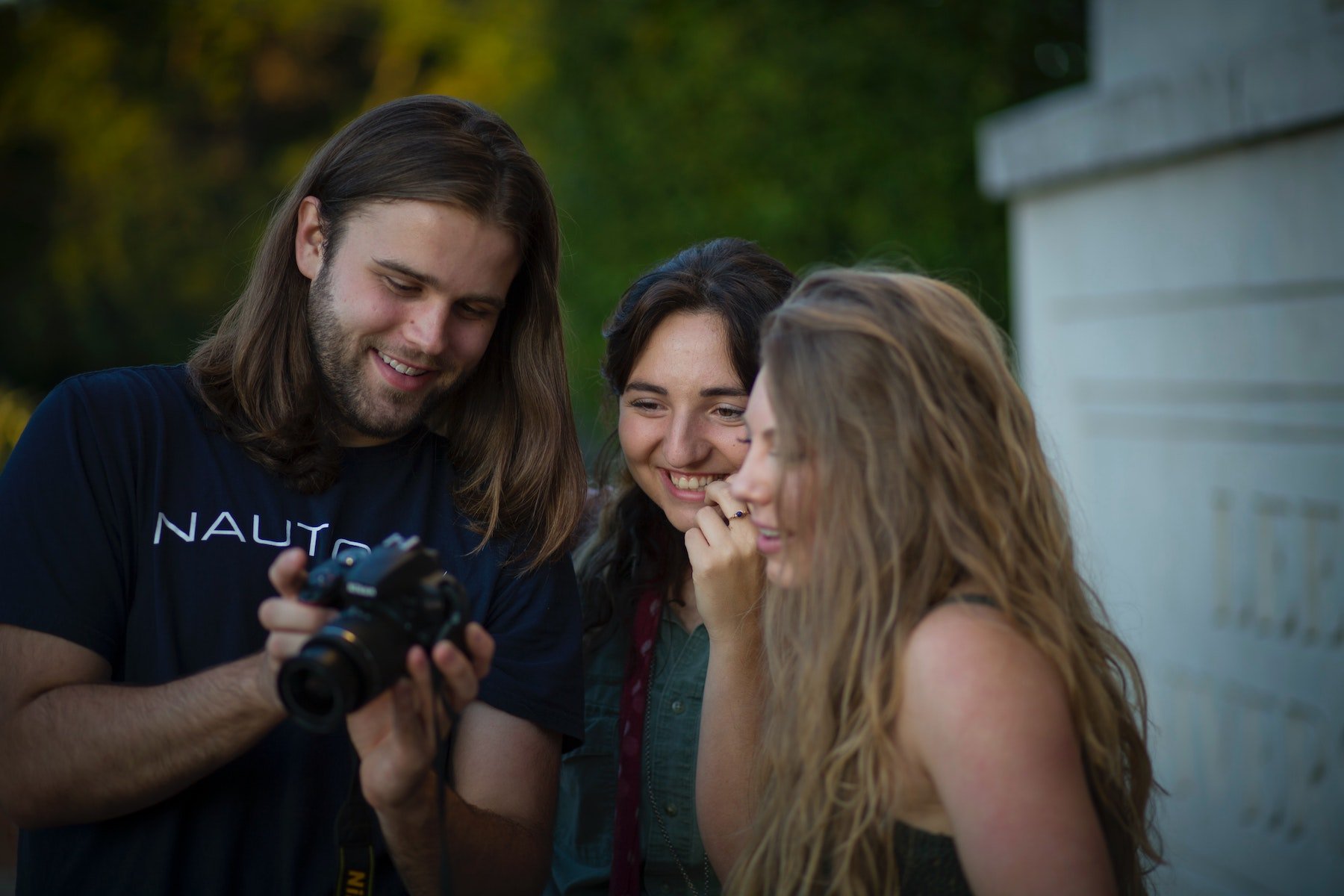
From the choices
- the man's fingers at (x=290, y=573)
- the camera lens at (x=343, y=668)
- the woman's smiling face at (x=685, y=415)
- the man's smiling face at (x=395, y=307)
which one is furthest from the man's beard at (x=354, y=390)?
the camera lens at (x=343, y=668)

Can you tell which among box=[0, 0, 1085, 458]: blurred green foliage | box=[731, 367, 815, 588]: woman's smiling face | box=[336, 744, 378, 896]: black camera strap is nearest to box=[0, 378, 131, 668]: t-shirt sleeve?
box=[336, 744, 378, 896]: black camera strap

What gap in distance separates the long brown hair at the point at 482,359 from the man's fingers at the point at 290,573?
1.69 ft

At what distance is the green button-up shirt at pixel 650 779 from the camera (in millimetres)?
2662

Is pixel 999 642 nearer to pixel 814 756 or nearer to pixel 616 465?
pixel 814 756

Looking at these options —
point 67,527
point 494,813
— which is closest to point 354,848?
point 494,813

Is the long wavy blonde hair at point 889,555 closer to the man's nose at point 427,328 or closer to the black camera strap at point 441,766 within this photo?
the black camera strap at point 441,766

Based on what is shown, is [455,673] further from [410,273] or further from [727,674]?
[410,273]

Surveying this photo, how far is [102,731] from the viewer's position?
198 cm

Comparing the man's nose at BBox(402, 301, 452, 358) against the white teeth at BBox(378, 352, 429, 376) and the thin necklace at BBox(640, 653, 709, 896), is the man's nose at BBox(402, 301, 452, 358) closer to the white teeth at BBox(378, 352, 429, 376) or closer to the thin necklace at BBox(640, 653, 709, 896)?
the white teeth at BBox(378, 352, 429, 376)

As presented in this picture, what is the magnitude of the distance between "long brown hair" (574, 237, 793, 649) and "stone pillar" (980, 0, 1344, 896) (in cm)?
85

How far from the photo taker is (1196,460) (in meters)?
4.55

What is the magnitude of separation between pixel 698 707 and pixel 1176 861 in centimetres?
299

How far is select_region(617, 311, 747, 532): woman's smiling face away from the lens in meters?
2.68

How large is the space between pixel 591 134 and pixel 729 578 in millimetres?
6226
